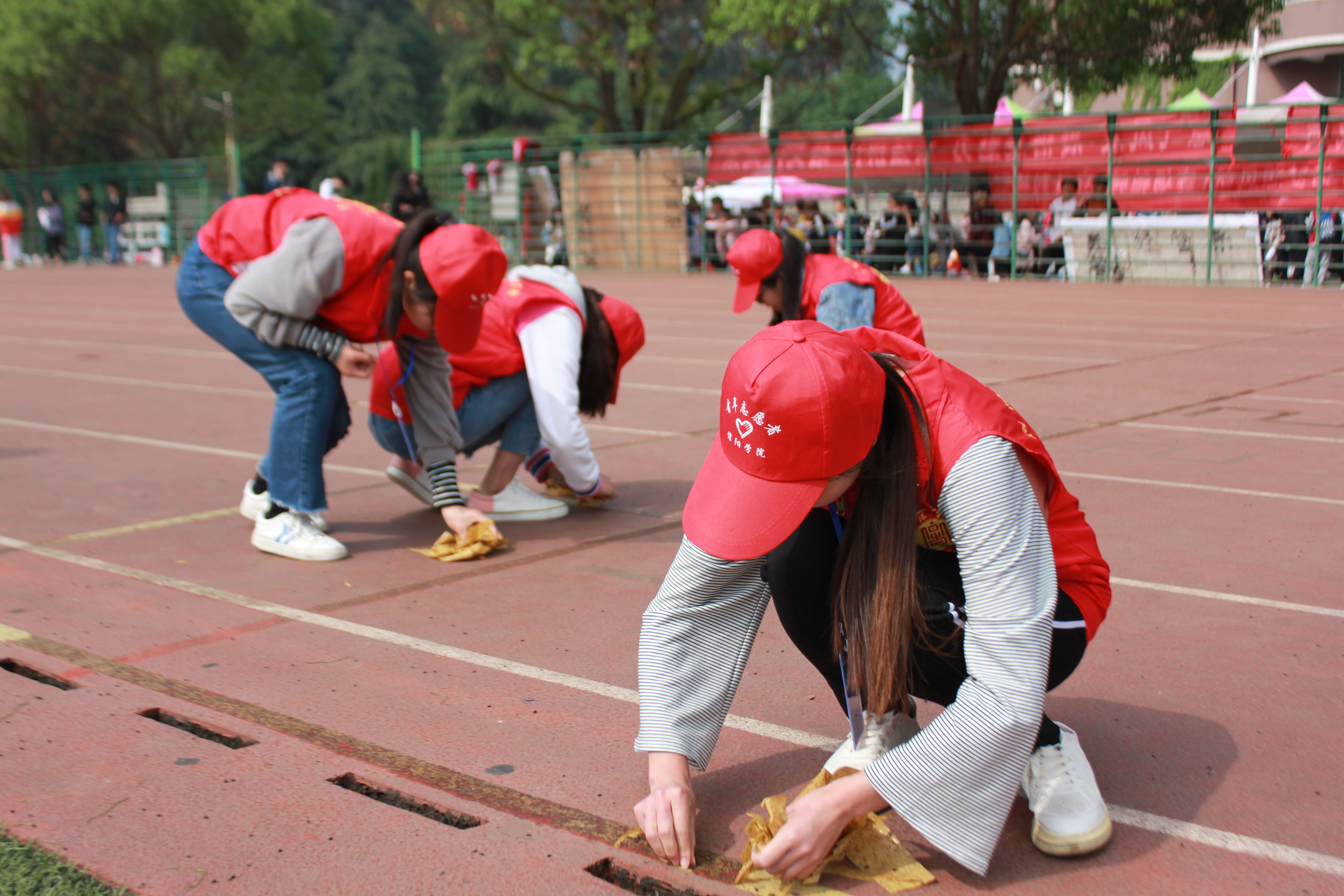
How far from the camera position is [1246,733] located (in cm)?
286

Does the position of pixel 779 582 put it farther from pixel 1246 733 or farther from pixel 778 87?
pixel 778 87

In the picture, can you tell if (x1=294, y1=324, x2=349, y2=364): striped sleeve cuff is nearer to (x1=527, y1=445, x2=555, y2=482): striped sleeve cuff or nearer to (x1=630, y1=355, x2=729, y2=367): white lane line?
(x1=527, y1=445, x2=555, y2=482): striped sleeve cuff

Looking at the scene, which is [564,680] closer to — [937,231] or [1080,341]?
[1080,341]

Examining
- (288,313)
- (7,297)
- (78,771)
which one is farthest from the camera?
(7,297)

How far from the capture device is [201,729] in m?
2.87

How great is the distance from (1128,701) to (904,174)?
18.9 m

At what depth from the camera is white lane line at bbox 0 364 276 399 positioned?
8570 mm

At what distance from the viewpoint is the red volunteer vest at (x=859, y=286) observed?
5.71m

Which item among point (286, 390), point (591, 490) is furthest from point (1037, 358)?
point (286, 390)


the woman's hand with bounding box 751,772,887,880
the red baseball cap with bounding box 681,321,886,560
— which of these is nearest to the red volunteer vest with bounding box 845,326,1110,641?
the red baseball cap with bounding box 681,321,886,560

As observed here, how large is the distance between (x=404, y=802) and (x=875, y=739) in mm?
1003

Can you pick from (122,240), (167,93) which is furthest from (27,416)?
(167,93)

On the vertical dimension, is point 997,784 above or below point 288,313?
below

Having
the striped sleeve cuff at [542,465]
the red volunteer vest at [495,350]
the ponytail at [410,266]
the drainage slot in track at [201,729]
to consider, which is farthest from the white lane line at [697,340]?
the drainage slot in track at [201,729]
